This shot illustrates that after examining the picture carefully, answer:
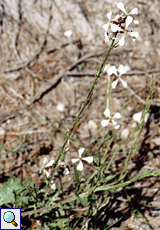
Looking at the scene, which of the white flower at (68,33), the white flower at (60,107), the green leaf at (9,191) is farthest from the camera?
the white flower at (68,33)

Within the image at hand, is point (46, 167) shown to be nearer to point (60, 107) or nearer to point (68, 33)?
point (60, 107)

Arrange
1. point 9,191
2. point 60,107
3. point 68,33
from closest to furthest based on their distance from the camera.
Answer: point 9,191 → point 60,107 → point 68,33

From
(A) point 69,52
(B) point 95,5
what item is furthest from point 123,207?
(B) point 95,5

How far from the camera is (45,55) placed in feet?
8.19

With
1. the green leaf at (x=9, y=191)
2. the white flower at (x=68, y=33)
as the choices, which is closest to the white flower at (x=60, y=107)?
the white flower at (x=68, y=33)

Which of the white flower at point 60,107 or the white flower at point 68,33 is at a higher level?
the white flower at point 68,33

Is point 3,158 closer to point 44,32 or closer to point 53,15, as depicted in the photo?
point 44,32

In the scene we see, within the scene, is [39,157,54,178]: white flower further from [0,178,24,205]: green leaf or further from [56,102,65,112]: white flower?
[56,102,65,112]: white flower

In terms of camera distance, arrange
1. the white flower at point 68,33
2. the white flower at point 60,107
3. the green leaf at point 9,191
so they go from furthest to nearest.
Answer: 1. the white flower at point 68,33
2. the white flower at point 60,107
3. the green leaf at point 9,191

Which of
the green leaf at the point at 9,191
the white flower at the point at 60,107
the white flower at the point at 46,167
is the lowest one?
the green leaf at the point at 9,191

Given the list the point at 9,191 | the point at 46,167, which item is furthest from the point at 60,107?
the point at 9,191

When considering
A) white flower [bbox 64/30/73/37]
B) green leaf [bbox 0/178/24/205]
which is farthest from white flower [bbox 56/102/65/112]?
green leaf [bbox 0/178/24/205]

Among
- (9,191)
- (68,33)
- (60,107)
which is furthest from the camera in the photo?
(68,33)

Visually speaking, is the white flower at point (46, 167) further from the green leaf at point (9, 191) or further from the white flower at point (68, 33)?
the white flower at point (68, 33)
